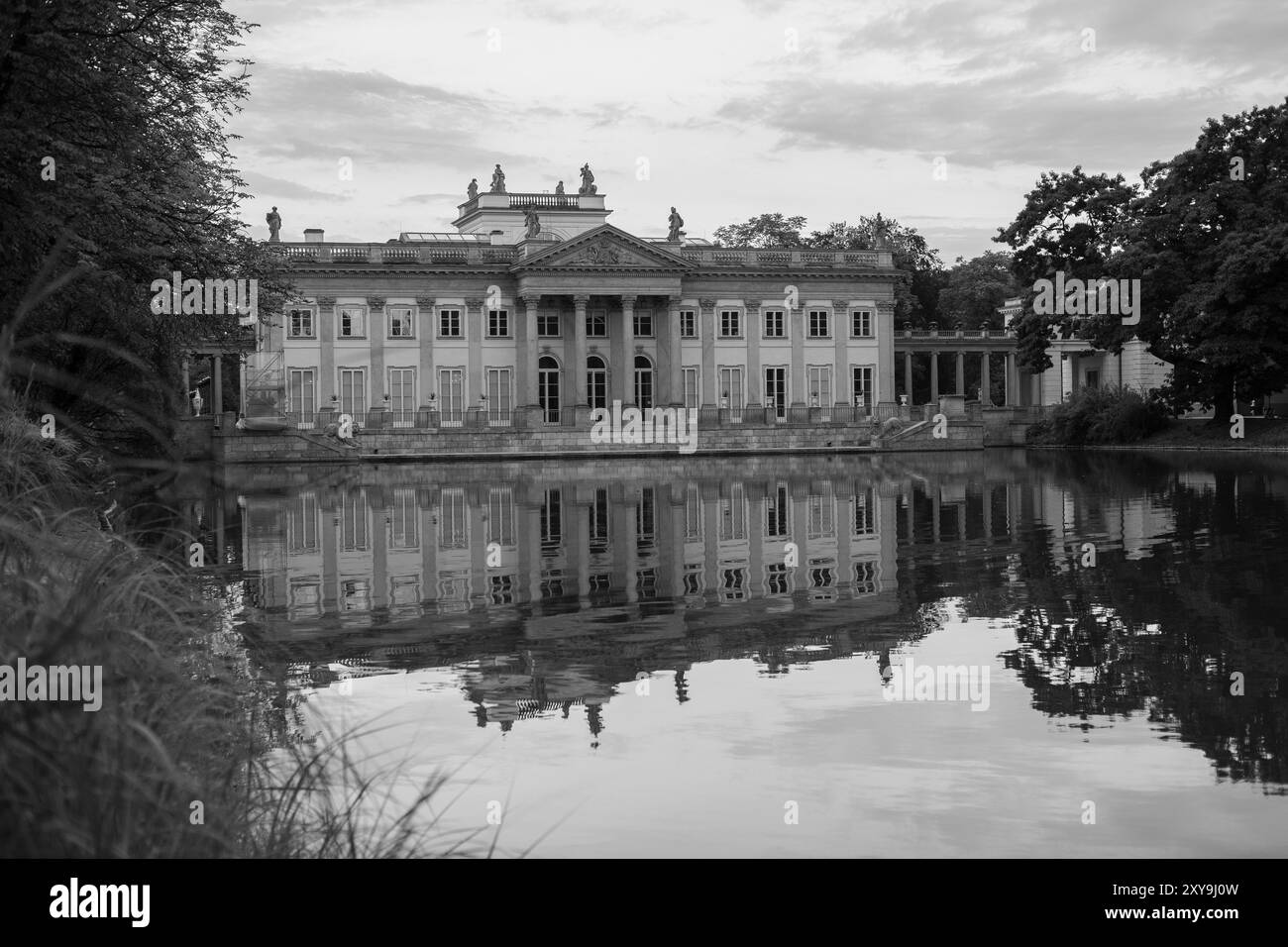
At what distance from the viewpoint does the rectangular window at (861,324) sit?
71.1 meters

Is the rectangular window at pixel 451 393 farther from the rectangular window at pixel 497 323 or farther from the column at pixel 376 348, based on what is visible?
the column at pixel 376 348

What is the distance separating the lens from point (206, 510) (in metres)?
28.9

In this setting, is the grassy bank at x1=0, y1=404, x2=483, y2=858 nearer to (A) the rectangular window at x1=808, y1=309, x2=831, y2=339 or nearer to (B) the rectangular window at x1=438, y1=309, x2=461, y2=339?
(B) the rectangular window at x1=438, y1=309, x2=461, y2=339

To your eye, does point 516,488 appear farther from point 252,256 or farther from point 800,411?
point 800,411

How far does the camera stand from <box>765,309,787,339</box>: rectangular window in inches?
2751

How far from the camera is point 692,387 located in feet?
227

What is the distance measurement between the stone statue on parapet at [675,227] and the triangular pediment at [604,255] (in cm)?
299

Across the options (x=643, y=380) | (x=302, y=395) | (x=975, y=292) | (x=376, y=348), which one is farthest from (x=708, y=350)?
(x=975, y=292)

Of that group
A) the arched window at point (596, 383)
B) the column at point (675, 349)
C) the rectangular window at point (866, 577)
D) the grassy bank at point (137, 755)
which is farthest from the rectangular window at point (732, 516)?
the arched window at point (596, 383)

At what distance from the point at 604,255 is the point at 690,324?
5.58 m

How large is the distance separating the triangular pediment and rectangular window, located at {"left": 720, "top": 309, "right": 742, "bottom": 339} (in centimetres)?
374

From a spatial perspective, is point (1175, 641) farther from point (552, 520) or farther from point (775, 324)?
point (775, 324)

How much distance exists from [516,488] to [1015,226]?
31.3m
